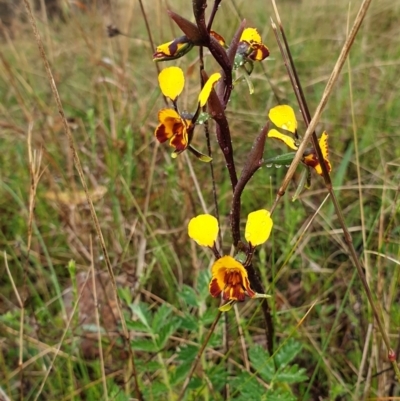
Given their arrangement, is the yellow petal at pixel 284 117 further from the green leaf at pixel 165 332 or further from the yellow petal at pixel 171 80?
the green leaf at pixel 165 332

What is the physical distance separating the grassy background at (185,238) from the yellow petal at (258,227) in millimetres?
89

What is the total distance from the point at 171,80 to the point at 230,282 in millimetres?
346

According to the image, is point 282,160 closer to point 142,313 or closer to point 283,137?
point 283,137

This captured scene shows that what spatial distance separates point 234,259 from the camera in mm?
850

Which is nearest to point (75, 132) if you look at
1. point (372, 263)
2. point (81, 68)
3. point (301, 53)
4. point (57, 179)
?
point (57, 179)

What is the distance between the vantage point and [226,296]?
2.83 ft

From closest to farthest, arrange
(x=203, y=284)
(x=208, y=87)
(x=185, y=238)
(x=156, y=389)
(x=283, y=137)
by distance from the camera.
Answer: (x=208, y=87) → (x=283, y=137) → (x=156, y=389) → (x=203, y=284) → (x=185, y=238)

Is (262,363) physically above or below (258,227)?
below

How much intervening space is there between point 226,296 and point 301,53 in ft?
7.93

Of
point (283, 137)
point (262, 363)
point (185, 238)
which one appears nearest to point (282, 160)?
point (283, 137)

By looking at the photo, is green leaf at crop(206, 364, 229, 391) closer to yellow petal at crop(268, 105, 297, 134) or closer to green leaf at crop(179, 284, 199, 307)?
green leaf at crop(179, 284, 199, 307)

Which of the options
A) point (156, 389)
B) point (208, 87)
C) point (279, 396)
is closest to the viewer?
point (208, 87)

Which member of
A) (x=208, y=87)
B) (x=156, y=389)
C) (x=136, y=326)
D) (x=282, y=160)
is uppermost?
(x=208, y=87)

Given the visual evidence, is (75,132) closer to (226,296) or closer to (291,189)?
(291,189)
